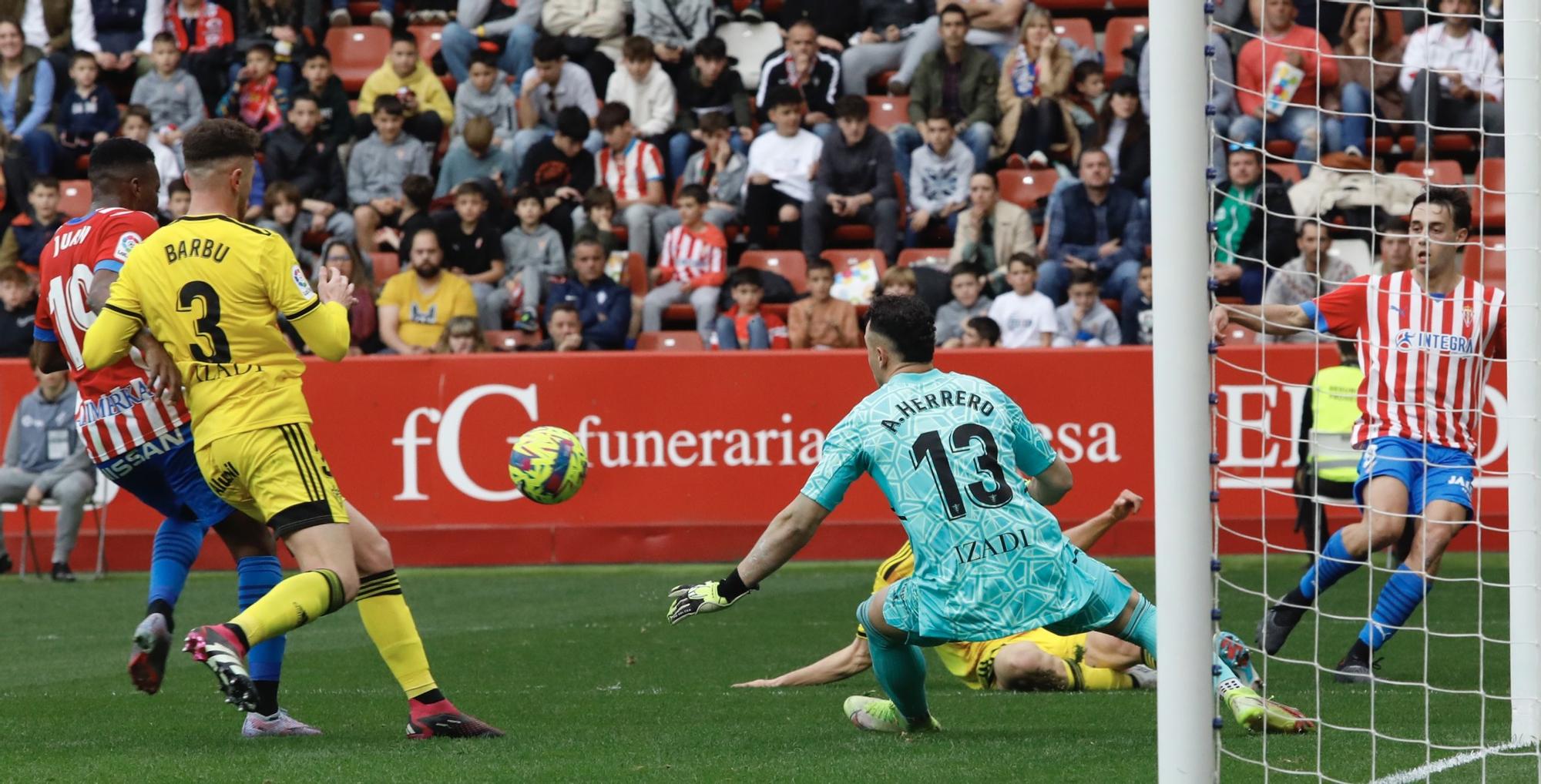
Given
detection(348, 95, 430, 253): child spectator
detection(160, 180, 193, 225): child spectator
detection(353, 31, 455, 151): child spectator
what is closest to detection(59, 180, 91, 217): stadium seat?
detection(160, 180, 193, 225): child spectator

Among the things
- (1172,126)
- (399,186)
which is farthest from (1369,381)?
(399,186)

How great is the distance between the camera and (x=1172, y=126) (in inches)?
185

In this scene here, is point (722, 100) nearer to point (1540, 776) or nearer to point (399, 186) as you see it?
point (399, 186)

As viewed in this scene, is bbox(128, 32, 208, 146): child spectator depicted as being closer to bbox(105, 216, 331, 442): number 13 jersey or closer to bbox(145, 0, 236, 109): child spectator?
bbox(145, 0, 236, 109): child spectator

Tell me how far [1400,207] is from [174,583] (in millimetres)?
11485

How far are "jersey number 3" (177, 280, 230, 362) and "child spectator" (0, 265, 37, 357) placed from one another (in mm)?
10634

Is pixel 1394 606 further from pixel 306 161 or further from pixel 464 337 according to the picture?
pixel 306 161

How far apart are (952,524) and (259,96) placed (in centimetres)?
1337

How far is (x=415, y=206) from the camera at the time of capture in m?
16.6

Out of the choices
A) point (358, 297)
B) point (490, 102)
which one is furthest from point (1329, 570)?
point (490, 102)

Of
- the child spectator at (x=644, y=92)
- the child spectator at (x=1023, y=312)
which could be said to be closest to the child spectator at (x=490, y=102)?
the child spectator at (x=644, y=92)

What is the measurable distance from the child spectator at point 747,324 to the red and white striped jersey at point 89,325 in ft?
27.6

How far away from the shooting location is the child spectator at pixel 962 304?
49.6ft

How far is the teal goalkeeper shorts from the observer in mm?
5965
